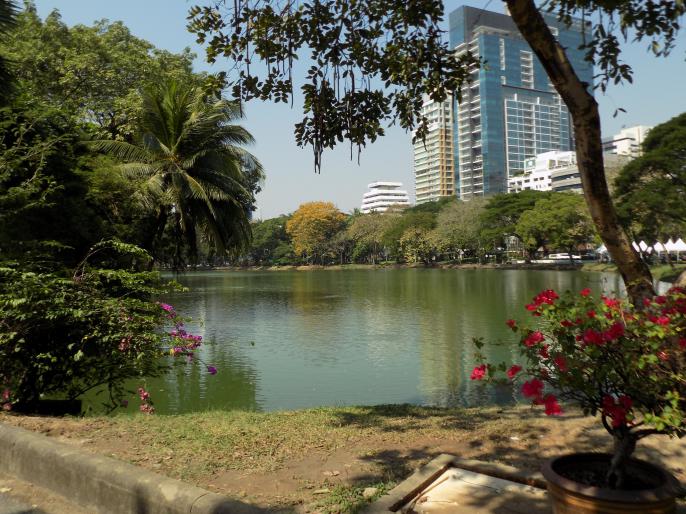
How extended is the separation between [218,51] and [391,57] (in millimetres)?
1443

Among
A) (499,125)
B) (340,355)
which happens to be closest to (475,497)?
(340,355)

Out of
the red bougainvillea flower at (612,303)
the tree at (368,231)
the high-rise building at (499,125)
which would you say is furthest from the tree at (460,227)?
the high-rise building at (499,125)

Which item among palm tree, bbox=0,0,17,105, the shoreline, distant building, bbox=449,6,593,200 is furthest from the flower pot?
distant building, bbox=449,6,593,200

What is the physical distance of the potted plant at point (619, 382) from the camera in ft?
7.71

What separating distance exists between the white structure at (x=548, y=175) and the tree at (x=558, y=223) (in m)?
48.8

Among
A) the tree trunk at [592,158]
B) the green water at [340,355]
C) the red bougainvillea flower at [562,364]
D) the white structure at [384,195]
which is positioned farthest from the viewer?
the white structure at [384,195]

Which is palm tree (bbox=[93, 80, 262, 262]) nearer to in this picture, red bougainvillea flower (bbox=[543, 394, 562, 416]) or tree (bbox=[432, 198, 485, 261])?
red bougainvillea flower (bbox=[543, 394, 562, 416])

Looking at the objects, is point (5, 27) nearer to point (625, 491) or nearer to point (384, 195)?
point (625, 491)

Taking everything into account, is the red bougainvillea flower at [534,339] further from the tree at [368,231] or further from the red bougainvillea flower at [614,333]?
the tree at [368,231]

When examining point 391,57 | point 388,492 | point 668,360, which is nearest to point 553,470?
point 668,360

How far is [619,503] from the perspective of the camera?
2260 millimetres

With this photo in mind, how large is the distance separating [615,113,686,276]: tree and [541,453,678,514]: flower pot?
26804 millimetres

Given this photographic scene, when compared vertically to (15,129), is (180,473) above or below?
below

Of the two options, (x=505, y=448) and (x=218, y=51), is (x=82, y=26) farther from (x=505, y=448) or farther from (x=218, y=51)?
(x=505, y=448)
